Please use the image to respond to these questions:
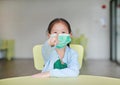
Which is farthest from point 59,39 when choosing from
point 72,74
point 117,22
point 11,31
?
point 11,31

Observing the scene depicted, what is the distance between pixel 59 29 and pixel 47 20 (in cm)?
719

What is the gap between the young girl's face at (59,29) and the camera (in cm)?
141

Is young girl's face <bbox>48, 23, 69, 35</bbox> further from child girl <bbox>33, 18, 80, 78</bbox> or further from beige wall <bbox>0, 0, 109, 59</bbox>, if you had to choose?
beige wall <bbox>0, 0, 109, 59</bbox>

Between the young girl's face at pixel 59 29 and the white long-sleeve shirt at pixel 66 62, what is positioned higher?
the young girl's face at pixel 59 29

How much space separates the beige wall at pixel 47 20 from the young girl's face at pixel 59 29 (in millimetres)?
7031

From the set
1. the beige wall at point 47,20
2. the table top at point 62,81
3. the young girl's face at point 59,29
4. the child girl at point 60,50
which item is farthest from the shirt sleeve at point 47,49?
the beige wall at point 47,20

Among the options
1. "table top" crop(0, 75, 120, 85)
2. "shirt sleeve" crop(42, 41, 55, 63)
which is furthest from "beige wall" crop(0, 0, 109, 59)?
"table top" crop(0, 75, 120, 85)

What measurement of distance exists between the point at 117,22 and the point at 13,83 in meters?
6.59

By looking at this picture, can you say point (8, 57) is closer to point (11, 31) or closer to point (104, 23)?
point (11, 31)

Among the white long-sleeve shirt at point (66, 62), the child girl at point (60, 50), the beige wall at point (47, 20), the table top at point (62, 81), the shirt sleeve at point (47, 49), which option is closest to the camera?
the table top at point (62, 81)

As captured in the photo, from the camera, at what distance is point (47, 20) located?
855 centimetres

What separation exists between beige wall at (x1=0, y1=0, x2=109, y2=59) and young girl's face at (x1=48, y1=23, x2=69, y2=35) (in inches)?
277

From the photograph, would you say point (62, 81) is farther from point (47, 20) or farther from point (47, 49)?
point (47, 20)

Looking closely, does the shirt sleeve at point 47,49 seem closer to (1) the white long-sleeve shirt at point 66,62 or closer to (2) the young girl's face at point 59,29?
(1) the white long-sleeve shirt at point 66,62
